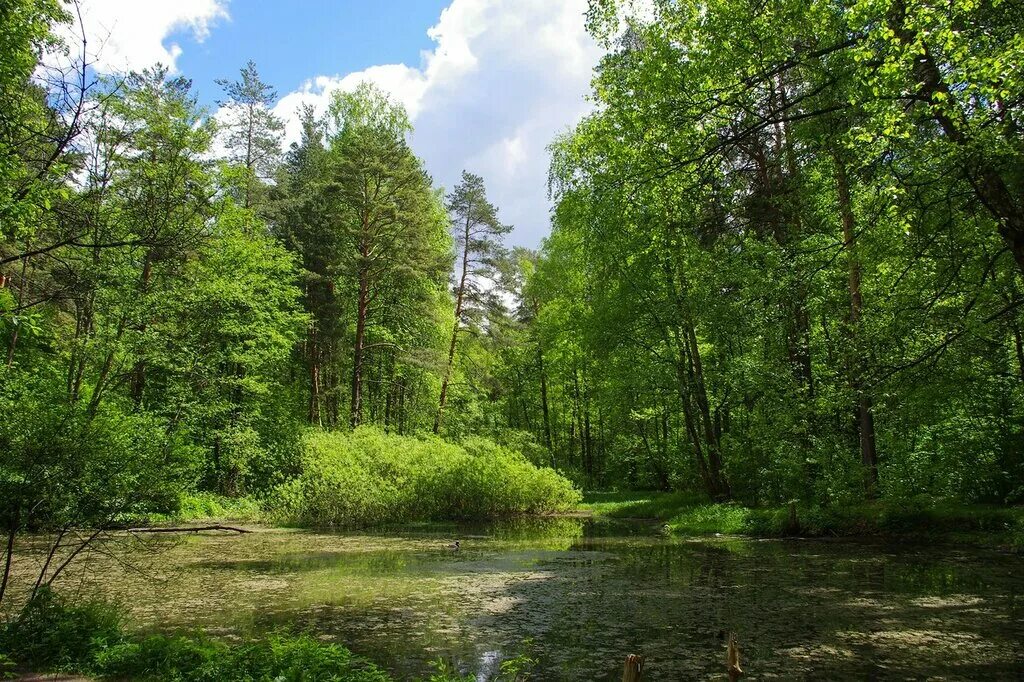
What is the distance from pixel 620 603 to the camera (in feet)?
30.6

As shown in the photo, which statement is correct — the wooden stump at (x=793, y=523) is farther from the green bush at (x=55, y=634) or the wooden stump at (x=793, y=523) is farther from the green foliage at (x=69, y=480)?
the green bush at (x=55, y=634)

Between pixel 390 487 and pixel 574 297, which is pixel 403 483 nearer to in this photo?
pixel 390 487

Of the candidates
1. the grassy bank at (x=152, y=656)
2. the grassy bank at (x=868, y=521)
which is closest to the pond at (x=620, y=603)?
the grassy bank at (x=868, y=521)

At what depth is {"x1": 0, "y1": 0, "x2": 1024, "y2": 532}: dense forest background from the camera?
7246 mm

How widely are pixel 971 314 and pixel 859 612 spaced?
4778mm

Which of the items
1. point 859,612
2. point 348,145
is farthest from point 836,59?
point 348,145

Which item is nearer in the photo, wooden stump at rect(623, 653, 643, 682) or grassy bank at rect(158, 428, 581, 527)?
wooden stump at rect(623, 653, 643, 682)

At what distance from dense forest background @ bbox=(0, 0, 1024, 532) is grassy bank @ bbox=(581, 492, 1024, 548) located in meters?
0.48

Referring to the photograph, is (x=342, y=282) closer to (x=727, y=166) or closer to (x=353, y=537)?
(x=353, y=537)

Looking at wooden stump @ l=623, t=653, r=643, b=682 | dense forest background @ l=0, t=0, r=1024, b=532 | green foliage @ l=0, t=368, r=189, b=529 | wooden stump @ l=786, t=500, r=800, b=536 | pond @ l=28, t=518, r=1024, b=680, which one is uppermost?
dense forest background @ l=0, t=0, r=1024, b=532

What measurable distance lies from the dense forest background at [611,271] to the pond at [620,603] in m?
1.90

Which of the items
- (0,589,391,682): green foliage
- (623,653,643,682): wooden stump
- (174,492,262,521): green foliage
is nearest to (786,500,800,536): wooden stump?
(0,589,391,682): green foliage

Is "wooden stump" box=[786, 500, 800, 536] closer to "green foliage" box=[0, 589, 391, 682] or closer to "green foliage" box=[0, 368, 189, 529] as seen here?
"green foliage" box=[0, 589, 391, 682]

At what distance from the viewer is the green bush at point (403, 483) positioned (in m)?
20.7
